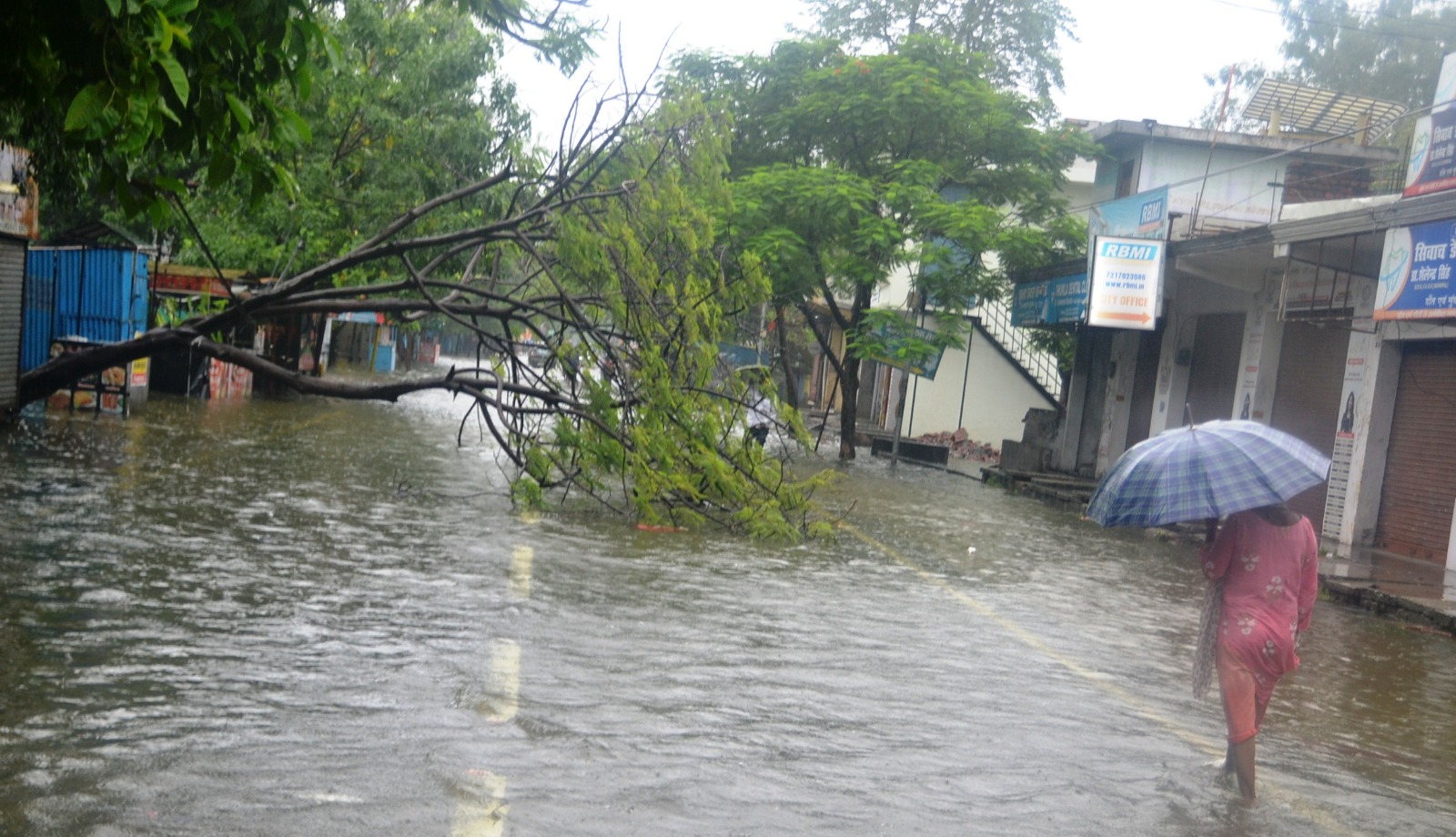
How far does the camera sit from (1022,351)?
3859cm

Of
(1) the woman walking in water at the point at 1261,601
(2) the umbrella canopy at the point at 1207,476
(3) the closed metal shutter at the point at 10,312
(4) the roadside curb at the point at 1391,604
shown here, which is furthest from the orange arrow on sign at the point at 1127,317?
(1) the woman walking in water at the point at 1261,601

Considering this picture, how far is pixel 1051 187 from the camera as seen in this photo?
98.4 ft

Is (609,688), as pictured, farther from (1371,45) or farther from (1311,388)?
(1371,45)

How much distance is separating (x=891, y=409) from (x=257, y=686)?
42.2m

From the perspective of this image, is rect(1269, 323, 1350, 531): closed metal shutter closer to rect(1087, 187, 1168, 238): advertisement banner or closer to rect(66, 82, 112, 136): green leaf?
rect(1087, 187, 1168, 238): advertisement banner

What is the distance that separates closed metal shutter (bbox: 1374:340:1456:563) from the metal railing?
1904cm

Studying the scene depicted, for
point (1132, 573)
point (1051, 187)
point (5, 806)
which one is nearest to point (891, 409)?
point (1051, 187)

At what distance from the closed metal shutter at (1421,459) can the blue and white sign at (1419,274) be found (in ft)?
5.04

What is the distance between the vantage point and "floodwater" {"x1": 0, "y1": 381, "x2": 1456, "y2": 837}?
5.07m

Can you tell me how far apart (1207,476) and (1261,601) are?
2.16 feet

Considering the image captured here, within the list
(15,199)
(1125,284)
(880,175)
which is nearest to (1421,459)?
(1125,284)

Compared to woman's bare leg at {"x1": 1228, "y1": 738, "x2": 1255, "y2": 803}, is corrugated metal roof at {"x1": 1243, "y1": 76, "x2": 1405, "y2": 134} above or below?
above

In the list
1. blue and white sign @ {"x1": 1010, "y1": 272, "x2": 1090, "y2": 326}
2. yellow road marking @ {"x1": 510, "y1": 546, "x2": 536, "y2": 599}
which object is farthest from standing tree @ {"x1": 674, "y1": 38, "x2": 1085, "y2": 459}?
yellow road marking @ {"x1": 510, "y1": 546, "x2": 536, "y2": 599}

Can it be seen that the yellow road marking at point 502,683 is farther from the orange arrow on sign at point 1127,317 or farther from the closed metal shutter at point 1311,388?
the orange arrow on sign at point 1127,317
